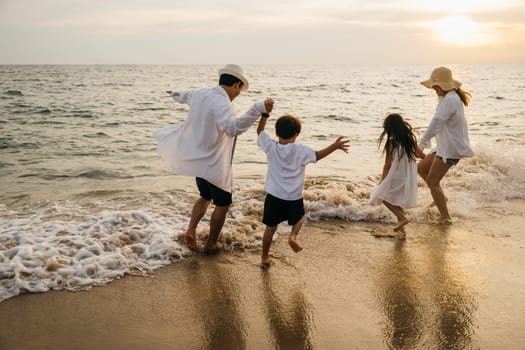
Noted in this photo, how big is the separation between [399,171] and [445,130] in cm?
92

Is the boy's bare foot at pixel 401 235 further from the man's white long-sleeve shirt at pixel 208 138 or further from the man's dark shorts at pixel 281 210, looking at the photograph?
the man's white long-sleeve shirt at pixel 208 138

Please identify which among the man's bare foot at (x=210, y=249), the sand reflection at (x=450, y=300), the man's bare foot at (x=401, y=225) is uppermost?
the man's bare foot at (x=401, y=225)

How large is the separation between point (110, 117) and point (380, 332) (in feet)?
53.6

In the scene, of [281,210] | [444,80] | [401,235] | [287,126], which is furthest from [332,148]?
[444,80]

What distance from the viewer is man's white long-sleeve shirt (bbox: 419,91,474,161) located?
5836 mm

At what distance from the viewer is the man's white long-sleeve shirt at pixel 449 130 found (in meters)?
5.84

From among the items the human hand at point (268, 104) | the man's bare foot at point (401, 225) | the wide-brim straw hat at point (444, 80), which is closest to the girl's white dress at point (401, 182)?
the man's bare foot at point (401, 225)

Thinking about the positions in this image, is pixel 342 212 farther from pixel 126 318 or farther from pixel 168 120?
pixel 168 120

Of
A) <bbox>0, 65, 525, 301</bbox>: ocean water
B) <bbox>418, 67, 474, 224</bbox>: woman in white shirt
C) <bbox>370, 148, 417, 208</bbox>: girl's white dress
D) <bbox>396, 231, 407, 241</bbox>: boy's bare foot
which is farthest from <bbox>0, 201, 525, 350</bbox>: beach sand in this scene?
<bbox>418, 67, 474, 224</bbox>: woman in white shirt

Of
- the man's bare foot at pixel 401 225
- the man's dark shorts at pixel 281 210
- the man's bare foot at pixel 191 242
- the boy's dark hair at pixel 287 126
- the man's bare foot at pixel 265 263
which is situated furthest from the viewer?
the man's bare foot at pixel 401 225

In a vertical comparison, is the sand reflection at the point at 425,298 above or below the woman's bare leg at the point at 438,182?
below

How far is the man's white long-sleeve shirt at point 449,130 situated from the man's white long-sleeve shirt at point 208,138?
2559 millimetres

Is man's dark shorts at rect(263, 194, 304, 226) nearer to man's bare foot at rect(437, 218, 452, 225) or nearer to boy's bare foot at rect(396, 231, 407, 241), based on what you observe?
boy's bare foot at rect(396, 231, 407, 241)

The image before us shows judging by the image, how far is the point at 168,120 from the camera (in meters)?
18.0
